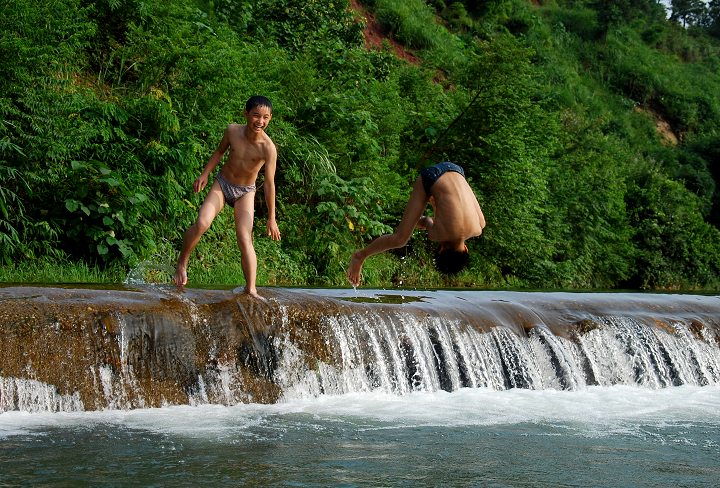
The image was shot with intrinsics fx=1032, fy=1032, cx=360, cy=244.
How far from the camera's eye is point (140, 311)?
8.41m

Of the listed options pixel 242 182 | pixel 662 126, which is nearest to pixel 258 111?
pixel 242 182

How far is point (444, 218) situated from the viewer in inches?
285

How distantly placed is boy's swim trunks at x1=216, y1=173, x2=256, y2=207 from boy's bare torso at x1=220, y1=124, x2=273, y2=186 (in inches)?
4.8

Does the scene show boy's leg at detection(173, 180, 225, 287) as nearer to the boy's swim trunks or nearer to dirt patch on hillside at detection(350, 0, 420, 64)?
the boy's swim trunks

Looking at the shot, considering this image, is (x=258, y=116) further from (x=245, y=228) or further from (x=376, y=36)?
(x=376, y=36)

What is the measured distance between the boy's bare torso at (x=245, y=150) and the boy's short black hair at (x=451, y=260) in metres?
2.30

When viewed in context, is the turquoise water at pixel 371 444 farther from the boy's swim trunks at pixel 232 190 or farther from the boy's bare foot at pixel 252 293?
the boy's swim trunks at pixel 232 190

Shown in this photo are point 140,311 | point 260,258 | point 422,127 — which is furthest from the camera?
point 422,127

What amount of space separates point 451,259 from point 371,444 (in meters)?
1.43

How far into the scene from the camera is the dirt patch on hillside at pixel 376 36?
3434cm

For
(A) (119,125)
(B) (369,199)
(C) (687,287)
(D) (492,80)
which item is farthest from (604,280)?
(A) (119,125)

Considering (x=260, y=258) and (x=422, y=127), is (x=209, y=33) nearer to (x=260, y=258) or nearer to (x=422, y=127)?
(x=260, y=258)

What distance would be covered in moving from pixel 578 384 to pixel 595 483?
490 cm

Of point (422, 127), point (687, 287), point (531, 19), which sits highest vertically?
point (531, 19)
